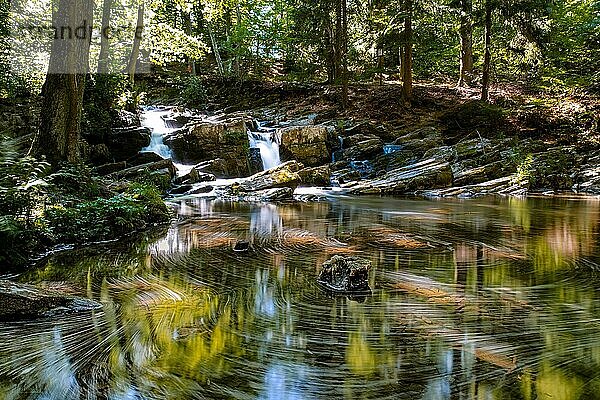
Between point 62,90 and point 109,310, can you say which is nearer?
point 109,310

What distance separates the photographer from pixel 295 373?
107 inches

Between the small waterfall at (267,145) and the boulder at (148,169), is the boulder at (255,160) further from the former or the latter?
the boulder at (148,169)

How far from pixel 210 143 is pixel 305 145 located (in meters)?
4.11

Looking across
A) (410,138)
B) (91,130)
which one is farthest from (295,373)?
(410,138)

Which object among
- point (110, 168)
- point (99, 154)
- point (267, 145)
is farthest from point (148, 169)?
point (267, 145)

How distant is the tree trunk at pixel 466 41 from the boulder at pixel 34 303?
21650 millimetres

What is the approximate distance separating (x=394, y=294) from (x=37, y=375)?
289 cm

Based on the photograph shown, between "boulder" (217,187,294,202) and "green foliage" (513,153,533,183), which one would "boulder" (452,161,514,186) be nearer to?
"green foliage" (513,153,533,183)

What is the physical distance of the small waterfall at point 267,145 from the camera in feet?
65.2

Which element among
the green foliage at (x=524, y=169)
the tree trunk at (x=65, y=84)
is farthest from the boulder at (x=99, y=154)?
the green foliage at (x=524, y=169)

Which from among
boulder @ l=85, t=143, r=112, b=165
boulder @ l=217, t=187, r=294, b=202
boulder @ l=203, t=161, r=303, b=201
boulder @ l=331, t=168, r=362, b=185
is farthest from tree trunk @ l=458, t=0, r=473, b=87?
boulder @ l=85, t=143, r=112, b=165

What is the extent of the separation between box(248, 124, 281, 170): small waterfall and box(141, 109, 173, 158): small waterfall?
367 cm

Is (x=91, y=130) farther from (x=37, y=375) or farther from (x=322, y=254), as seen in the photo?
(x=37, y=375)

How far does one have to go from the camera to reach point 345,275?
178 inches
